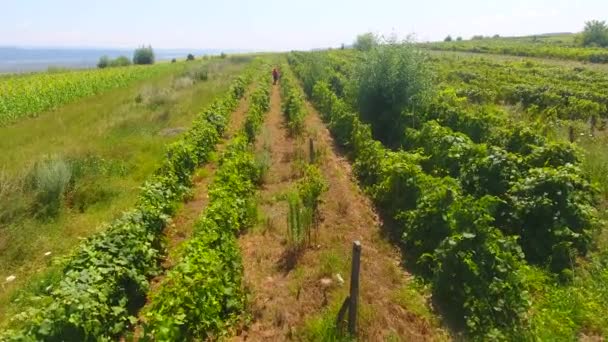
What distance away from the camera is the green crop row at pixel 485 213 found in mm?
5270

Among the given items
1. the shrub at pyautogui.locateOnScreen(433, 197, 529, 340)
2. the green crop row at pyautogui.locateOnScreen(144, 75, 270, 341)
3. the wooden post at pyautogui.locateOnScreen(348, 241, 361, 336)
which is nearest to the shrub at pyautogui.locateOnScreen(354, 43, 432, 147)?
the green crop row at pyautogui.locateOnScreen(144, 75, 270, 341)

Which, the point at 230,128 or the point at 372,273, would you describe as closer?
the point at 372,273

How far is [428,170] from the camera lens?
9.52m

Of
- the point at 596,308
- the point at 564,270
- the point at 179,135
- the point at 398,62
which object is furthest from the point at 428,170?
the point at 179,135

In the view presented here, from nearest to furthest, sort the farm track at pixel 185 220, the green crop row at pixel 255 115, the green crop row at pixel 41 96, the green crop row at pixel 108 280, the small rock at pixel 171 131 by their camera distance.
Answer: the green crop row at pixel 108 280 → the farm track at pixel 185 220 → the green crop row at pixel 255 115 → the small rock at pixel 171 131 → the green crop row at pixel 41 96

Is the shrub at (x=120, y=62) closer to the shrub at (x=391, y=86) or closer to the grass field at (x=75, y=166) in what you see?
the grass field at (x=75, y=166)

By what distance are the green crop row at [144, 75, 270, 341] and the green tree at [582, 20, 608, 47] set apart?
79.3 m

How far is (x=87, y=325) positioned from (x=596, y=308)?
6.45m

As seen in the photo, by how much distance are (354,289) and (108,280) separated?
329 cm

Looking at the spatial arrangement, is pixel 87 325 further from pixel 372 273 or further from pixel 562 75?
pixel 562 75

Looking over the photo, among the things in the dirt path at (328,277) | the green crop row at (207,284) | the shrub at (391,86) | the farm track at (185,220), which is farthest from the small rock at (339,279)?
the shrub at (391,86)

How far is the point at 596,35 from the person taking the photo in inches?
2621

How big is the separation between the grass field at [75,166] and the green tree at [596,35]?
72.0 metres

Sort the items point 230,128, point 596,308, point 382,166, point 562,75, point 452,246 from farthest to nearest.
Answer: point 562,75 < point 230,128 < point 382,166 < point 452,246 < point 596,308
